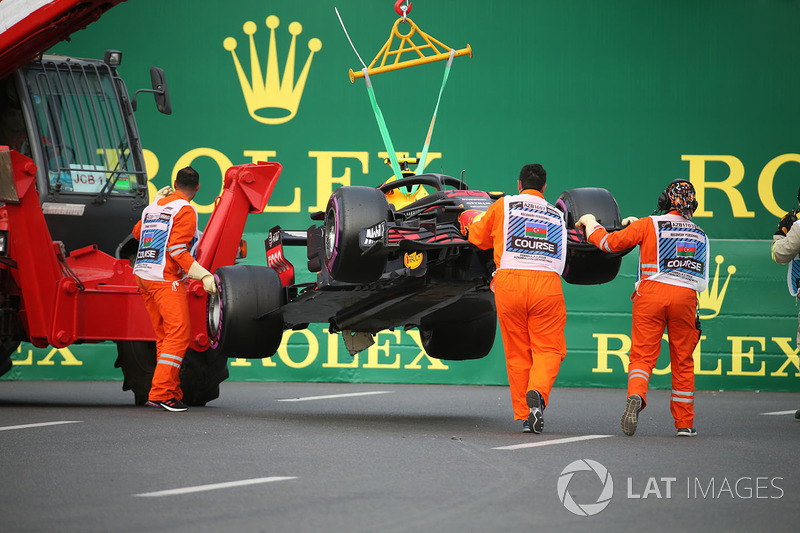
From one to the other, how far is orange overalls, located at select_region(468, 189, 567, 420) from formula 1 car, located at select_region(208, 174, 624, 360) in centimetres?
29

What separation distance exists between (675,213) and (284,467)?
12.9 ft

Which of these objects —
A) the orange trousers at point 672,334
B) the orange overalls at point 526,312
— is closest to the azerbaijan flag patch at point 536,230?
the orange overalls at point 526,312

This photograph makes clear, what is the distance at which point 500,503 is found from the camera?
5113 mm

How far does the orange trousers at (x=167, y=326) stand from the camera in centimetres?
965

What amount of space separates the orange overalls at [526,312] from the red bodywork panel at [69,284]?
3306 millimetres

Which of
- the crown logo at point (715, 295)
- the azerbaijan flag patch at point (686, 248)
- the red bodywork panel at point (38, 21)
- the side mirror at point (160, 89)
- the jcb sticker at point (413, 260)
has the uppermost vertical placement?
the red bodywork panel at point (38, 21)

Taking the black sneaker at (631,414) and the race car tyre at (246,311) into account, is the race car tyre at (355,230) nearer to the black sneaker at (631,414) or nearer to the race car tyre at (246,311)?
the race car tyre at (246,311)

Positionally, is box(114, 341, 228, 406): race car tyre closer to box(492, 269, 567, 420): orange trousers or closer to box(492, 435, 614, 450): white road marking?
box(492, 269, 567, 420): orange trousers

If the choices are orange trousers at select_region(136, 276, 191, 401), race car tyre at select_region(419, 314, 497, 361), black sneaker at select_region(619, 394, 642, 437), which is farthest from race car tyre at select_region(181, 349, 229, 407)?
black sneaker at select_region(619, 394, 642, 437)

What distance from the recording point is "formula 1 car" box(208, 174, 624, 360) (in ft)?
26.5

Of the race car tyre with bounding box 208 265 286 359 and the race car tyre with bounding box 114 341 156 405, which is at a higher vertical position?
the race car tyre with bounding box 208 265 286 359

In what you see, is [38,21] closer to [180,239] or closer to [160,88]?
[160,88]

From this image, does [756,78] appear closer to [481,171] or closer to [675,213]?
[481,171]

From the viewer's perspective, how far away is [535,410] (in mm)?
7922
